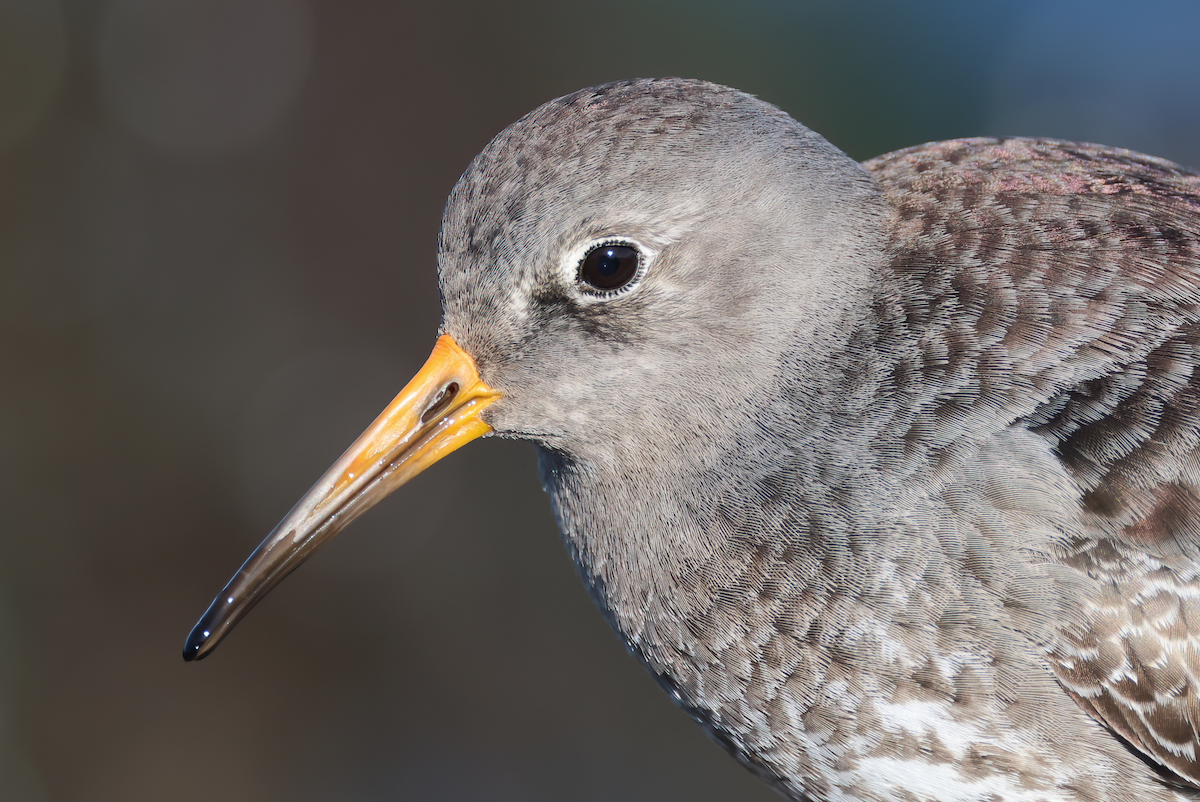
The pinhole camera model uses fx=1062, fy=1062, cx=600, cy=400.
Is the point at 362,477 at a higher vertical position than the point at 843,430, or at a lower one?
lower

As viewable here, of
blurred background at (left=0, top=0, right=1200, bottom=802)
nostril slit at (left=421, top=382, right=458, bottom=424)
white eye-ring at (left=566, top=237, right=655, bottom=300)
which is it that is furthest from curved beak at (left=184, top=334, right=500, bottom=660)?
blurred background at (left=0, top=0, right=1200, bottom=802)

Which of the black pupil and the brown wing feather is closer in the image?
the brown wing feather

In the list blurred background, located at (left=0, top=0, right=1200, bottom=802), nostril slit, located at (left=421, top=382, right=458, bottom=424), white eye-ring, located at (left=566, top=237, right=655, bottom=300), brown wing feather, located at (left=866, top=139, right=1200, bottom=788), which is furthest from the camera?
blurred background, located at (left=0, top=0, right=1200, bottom=802)

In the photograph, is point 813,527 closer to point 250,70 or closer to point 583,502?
point 583,502

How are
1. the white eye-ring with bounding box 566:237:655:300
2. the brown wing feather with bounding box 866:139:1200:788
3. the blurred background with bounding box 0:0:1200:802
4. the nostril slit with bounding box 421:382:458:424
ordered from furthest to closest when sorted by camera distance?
the blurred background with bounding box 0:0:1200:802, the nostril slit with bounding box 421:382:458:424, the white eye-ring with bounding box 566:237:655:300, the brown wing feather with bounding box 866:139:1200:788

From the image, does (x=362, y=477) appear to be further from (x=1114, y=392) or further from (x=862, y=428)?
(x=1114, y=392)

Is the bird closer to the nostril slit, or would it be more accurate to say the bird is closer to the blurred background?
the nostril slit

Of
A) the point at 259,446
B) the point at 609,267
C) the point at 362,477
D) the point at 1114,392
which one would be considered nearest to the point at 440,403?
the point at 362,477
